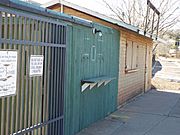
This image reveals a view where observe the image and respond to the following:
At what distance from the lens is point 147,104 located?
42.3 ft

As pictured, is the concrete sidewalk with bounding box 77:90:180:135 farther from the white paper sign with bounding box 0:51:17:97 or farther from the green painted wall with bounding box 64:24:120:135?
the white paper sign with bounding box 0:51:17:97

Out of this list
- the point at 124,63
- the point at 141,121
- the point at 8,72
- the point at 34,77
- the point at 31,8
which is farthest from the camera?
the point at 124,63

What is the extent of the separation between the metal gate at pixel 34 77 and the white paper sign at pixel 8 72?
3.2 inches

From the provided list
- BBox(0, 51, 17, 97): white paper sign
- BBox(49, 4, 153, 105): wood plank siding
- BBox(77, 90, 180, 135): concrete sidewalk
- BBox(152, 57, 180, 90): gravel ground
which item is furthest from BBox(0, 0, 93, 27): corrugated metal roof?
BBox(152, 57, 180, 90): gravel ground

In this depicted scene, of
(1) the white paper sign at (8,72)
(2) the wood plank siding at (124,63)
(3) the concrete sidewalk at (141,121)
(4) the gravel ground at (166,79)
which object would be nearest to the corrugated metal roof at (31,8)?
(1) the white paper sign at (8,72)

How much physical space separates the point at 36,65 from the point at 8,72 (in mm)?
752

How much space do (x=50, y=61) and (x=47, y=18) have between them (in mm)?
723

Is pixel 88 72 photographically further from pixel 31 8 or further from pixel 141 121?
pixel 31 8

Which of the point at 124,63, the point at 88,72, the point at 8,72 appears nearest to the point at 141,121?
the point at 88,72

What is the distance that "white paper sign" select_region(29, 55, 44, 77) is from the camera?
213 inches

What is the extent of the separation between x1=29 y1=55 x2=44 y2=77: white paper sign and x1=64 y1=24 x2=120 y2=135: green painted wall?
143cm

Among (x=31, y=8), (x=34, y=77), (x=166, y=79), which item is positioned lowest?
(x=166, y=79)

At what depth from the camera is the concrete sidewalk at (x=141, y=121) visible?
8.15m

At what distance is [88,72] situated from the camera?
27.3ft
